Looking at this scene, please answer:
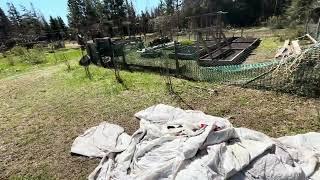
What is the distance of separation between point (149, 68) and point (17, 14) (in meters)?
50.6

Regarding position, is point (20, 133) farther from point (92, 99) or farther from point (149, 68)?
point (149, 68)

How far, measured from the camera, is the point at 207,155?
304 centimetres

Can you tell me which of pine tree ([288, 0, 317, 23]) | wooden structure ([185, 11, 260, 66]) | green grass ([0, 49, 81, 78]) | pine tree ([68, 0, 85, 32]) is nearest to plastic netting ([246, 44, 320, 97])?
wooden structure ([185, 11, 260, 66])

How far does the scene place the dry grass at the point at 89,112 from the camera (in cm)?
423

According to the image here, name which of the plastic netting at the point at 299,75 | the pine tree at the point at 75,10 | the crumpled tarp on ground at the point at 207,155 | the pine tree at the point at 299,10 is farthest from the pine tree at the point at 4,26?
the crumpled tarp on ground at the point at 207,155

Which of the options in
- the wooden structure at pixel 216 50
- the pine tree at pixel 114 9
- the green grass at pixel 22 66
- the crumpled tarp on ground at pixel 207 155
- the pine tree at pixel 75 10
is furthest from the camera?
the pine tree at pixel 75 10

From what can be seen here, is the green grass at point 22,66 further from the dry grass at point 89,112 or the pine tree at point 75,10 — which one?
the pine tree at point 75,10

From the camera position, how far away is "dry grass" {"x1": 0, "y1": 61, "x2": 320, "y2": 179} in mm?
4234

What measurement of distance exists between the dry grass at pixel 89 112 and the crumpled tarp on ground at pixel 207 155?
542 millimetres

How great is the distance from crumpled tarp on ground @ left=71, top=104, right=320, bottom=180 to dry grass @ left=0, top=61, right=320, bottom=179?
0.54 m

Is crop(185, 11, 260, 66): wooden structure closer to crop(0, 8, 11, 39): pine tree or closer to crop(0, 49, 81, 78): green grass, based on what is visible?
crop(0, 49, 81, 78): green grass

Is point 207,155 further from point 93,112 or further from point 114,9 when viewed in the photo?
point 114,9

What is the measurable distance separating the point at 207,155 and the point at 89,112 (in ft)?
12.2

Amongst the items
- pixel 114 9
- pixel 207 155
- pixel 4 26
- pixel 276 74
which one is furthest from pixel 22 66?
pixel 4 26
